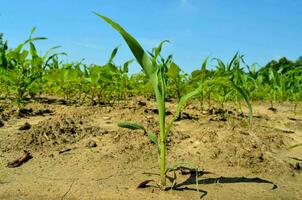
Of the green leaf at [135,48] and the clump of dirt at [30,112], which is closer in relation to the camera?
the green leaf at [135,48]

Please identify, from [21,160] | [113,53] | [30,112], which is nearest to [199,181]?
[21,160]

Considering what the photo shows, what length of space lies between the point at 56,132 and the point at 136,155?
1.86 feet

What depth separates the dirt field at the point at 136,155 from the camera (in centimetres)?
190

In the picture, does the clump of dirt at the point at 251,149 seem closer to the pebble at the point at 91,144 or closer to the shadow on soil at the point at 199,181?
the shadow on soil at the point at 199,181

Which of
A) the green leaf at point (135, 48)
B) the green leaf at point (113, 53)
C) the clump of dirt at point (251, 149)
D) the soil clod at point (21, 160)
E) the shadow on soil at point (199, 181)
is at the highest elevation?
the green leaf at point (113, 53)

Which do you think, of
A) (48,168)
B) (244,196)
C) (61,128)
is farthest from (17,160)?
(244,196)

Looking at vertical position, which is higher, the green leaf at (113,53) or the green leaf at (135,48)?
the green leaf at (113,53)

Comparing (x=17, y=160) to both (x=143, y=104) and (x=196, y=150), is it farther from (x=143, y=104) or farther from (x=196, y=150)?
(x=143, y=104)

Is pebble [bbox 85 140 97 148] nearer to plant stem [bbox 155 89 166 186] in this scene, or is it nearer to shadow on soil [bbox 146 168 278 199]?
shadow on soil [bbox 146 168 278 199]

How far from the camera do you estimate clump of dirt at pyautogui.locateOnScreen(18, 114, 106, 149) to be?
97.3 inches

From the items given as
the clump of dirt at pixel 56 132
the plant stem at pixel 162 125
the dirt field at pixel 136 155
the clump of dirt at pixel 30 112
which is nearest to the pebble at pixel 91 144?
the dirt field at pixel 136 155

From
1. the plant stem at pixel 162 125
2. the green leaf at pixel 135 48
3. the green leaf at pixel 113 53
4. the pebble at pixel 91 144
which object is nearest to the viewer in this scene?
the green leaf at pixel 135 48

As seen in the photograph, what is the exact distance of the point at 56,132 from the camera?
8.36 feet

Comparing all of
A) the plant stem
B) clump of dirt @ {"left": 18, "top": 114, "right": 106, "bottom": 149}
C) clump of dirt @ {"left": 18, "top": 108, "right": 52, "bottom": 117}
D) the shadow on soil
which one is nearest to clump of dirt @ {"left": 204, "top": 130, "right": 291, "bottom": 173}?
the shadow on soil
